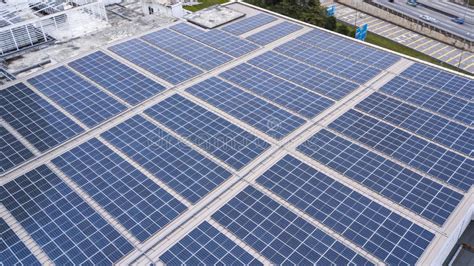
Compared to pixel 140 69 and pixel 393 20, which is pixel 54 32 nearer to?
pixel 140 69

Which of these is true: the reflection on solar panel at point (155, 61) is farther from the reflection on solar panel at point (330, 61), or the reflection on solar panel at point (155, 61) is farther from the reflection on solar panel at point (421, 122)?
the reflection on solar panel at point (421, 122)

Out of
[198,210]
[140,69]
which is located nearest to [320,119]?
[198,210]

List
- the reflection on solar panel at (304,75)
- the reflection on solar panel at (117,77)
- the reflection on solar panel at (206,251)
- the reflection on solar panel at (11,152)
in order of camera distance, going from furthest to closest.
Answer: the reflection on solar panel at (304,75) < the reflection on solar panel at (117,77) < the reflection on solar panel at (11,152) < the reflection on solar panel at (206,251)

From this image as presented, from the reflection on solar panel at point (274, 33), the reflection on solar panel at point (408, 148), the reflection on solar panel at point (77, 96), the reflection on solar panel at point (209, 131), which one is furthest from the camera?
the reflection on solar panel at point (274, 33)

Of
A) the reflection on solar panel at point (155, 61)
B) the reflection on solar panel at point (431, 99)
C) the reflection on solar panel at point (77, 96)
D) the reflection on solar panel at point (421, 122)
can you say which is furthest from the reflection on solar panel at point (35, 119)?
the reflection on solar panel at point (431, 99)

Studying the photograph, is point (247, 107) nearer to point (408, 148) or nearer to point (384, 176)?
point (384, 176)

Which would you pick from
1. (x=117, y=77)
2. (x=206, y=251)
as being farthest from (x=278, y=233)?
(x=117, y=77)
